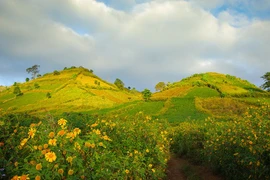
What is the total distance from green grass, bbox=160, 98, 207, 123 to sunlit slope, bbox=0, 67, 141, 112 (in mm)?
15261

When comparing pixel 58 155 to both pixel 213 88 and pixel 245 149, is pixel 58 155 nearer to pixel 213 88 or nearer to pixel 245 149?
pixel 245 149

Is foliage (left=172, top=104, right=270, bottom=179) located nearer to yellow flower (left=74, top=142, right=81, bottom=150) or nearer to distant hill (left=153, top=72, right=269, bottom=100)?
yellow flower (left=74, top=142, right=81, bottom=150)

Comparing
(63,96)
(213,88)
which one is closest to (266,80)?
(213,88)

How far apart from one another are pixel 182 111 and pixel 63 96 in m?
30.7

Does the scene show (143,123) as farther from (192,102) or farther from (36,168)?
(192,102)

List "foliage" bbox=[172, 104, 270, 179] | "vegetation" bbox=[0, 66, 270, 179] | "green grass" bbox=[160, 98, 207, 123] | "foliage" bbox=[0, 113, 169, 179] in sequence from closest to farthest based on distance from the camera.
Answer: "foliage" bbox=[0, 113, 169, 179] < "vegetation" bbox=[0, 66, 270, 179] < "foliage" bbox=[172, 104, 270, 179] < "green grass" bbox=[160, 98, 207, 123]

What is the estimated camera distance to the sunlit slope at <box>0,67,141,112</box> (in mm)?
49625

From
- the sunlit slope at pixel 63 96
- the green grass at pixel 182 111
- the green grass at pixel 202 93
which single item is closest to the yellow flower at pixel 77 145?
the green grass at pixel 182 111

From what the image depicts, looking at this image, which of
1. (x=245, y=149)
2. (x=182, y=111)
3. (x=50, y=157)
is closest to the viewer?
(x=50, y=157)

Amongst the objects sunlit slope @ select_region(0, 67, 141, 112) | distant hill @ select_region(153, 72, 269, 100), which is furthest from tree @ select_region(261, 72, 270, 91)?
sunlit slope @ select_region(0, 67, 141, 112)

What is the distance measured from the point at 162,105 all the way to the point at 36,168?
1561 inches

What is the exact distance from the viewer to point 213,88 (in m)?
A: 49.8

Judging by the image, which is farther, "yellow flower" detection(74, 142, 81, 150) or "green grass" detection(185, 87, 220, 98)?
"green grass" detection(185, 87, 220, 98)

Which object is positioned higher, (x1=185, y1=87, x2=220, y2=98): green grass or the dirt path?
(x1=185, y1=87, x2=220, y2=98): green grass
